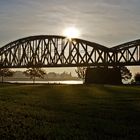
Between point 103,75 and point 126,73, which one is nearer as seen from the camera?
point 103,75

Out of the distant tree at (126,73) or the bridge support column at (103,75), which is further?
the distant tree at (126,73)

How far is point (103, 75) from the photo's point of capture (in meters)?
101

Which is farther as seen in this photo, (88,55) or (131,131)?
(88,55)

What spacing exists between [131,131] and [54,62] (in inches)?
4117

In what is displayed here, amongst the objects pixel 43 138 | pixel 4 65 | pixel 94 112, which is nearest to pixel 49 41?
pixel 4 65

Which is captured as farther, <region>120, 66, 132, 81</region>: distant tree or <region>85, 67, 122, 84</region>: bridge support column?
<region>120, 66, 132, 81</region>: distant tree

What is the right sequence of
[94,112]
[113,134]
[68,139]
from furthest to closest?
[94,112] → [113,134] → [68,139]

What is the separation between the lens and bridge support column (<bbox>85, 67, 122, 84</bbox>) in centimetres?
9989

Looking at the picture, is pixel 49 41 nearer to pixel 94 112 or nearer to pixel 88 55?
pixel 88 55

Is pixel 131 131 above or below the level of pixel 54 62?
below

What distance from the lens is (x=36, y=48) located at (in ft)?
419

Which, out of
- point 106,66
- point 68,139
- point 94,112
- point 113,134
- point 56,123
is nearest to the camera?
point 68,139

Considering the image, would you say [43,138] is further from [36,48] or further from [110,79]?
[36,48]

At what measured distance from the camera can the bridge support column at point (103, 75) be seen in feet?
328
